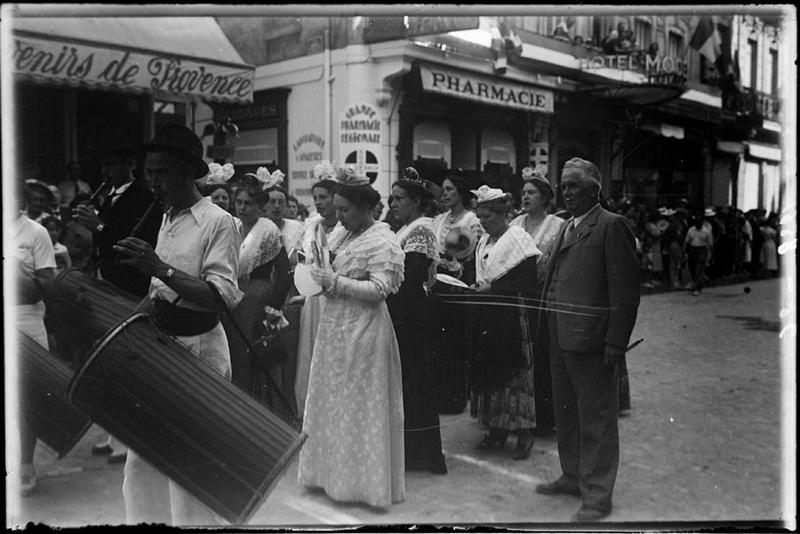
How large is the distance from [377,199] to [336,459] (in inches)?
54.2

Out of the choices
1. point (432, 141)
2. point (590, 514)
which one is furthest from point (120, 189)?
point (590, 514)

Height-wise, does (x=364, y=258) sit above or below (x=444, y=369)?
above

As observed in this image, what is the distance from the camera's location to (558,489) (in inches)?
162

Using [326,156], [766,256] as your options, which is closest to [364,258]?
[326,156]

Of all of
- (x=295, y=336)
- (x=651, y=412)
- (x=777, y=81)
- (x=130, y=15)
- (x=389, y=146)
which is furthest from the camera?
(x=651, y=412)

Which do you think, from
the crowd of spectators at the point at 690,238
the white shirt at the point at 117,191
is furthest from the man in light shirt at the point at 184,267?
the crowd of spectators at the point at 690,238

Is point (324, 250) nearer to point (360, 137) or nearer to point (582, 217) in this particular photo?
point (360, 137)

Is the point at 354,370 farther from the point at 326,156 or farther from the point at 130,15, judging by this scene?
the point at 130,15

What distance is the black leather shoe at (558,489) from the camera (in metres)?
4.07

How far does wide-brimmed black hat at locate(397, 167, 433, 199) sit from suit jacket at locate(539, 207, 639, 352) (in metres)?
0.98

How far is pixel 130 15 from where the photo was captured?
3.83 metres

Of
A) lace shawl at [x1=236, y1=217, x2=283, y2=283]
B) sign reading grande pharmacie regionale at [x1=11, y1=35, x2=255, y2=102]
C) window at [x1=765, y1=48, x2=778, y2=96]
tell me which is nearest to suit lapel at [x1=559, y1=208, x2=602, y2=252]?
window at [x1=765, y1=48, x2=778, y2=96]

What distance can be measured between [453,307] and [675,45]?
193cm

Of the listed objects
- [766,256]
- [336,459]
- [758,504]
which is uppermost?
[766,256]
